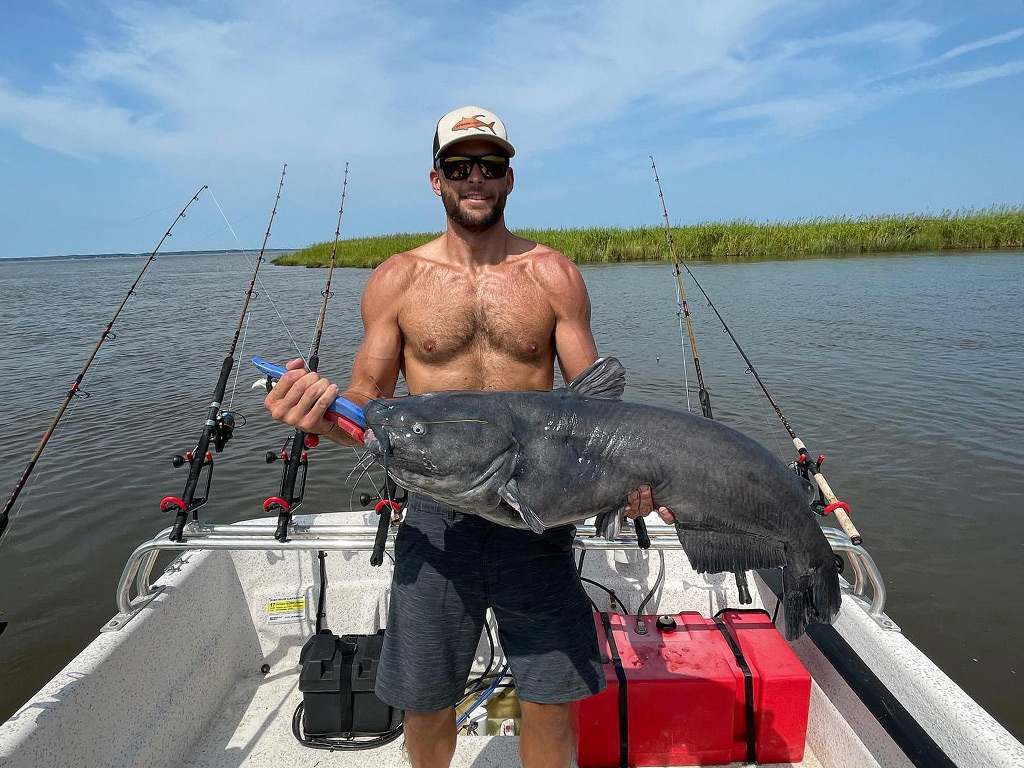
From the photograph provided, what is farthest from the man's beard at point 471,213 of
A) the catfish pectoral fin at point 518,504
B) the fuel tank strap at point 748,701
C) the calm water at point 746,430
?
the calm water at point 746,430

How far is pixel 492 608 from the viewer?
8.15 ft

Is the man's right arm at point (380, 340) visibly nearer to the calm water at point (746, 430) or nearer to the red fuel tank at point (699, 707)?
the red fuel tank at point (699, 707)

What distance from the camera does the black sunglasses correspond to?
2.74 meters

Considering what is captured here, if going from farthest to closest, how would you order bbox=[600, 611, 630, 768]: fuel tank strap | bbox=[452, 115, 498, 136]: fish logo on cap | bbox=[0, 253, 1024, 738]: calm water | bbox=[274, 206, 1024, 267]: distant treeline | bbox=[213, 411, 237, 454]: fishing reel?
bbox=[274, 206, 1024, 267]: distant treeline < bbox=[0, 253, 1024, 738]: calm water < bbox=[213, 411, 237, 454]: fishing reel < bbox=[600, 611, 630, 768]: fuel tank strap < bbox=[452, 115, 498, 136]: fish logo on cap

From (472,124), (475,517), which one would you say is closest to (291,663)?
(475,517)

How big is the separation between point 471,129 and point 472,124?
0.03 metres

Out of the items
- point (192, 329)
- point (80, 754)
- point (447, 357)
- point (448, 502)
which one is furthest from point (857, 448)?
point (192, 329)

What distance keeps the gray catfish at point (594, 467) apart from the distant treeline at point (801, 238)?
3342cm

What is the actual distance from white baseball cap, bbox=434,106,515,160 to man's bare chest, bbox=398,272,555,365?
0.63 meters

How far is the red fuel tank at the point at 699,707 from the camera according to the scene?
3049 mm

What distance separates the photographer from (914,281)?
73.1ft

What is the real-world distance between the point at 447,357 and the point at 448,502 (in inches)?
40.8

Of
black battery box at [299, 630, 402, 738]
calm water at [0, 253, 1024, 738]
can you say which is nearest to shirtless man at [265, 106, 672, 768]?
black battery box at [299, 630, 402, 738]

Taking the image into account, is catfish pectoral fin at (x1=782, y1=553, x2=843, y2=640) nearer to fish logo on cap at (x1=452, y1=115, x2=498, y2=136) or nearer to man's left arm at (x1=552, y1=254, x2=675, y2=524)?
man's left arm at (x1=552, y1=254, x2=675, y2=524)
